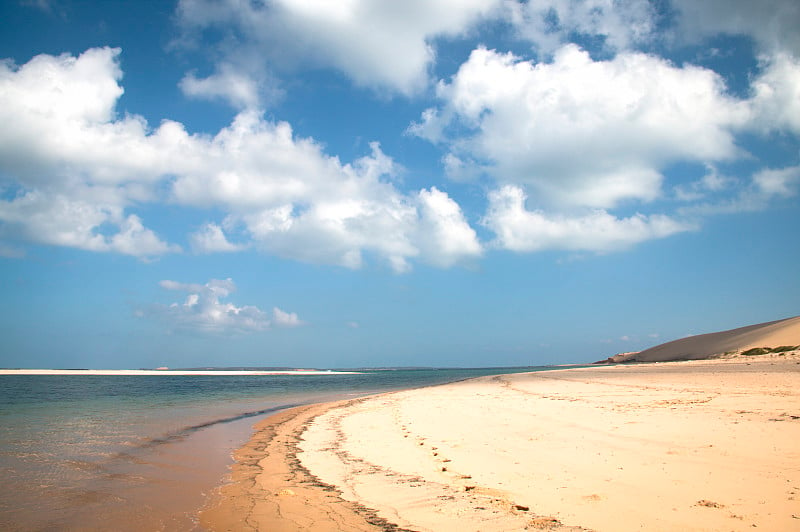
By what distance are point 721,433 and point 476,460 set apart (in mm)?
5465

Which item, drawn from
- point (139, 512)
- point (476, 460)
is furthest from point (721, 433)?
point (139, 512)

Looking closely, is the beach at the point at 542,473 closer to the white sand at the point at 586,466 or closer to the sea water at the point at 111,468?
the white sand at the point at 586,466

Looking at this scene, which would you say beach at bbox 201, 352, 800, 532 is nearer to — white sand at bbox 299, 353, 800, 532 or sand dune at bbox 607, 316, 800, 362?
white sand at bbox 299, 353, 800, 532

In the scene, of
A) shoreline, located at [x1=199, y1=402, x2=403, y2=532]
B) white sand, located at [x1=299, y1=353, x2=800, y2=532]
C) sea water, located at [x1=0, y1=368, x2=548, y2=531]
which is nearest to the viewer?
white sand, located at [x1=299, y1=353, x2=800, y2=532]

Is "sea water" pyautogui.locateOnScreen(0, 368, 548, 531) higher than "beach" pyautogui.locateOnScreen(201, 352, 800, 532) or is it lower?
lower

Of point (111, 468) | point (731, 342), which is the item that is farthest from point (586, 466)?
point (731, 342)

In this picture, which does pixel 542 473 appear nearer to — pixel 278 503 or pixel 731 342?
pixel 278 503

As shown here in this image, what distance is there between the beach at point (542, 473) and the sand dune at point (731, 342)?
2065 inches

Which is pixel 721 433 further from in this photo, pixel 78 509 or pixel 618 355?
pixel 618 355

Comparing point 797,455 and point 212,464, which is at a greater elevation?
point 797,455

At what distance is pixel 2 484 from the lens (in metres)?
8.99

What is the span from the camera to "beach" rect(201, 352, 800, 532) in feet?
18.9

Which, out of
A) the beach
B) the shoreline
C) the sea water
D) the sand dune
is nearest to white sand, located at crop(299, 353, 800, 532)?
the beach

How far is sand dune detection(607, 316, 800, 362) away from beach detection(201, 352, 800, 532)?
172 feet
